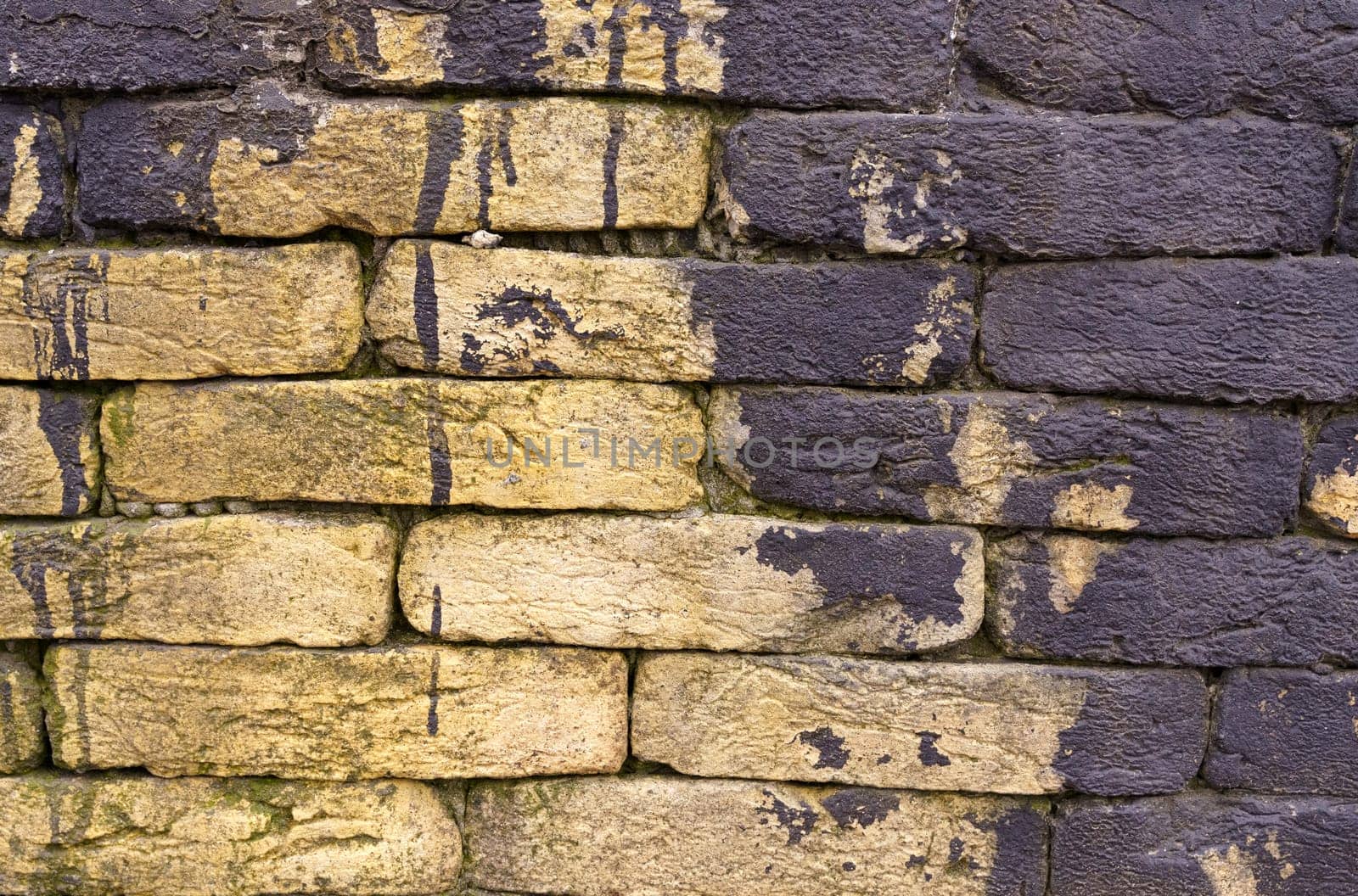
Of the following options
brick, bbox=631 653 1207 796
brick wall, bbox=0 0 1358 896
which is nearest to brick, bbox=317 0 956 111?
brick wall, bbox=0 0 1358 896

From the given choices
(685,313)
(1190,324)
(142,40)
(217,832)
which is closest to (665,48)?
(685,313)

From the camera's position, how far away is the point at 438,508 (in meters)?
2.04

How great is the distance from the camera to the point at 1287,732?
205cm

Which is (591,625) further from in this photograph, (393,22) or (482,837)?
(393,22)

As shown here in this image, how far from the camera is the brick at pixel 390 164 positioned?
190 centimetres

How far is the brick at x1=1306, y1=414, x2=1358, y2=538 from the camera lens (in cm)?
197

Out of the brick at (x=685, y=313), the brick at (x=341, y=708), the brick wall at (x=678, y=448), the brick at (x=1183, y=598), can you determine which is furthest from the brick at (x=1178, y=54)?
the brick at (x=341, y=708)

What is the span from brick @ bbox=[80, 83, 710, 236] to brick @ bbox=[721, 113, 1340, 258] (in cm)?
19

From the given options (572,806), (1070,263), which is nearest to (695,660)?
(572,806)

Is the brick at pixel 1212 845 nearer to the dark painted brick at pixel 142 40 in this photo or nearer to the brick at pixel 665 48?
the brick at pixel 665 48

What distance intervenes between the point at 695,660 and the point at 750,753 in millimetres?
262

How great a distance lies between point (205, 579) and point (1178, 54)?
2461 mm

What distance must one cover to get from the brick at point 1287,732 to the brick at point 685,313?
1.04 metres

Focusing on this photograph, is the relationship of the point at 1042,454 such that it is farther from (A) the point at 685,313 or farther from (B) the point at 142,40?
(B) the point at 142,40
